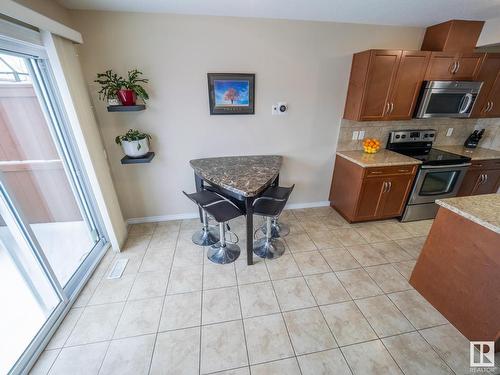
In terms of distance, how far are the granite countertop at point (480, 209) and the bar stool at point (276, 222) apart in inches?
52.5

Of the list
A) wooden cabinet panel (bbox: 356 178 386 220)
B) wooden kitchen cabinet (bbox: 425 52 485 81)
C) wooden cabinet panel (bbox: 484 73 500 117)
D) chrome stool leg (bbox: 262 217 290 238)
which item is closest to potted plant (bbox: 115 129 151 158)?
chrome stool leg (bbox: 262 217 290 238)

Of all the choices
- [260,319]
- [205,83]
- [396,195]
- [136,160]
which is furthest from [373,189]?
[136,160]

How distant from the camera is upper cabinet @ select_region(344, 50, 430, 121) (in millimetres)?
2422

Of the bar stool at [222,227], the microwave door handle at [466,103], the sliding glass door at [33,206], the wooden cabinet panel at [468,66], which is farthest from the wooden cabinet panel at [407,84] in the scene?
the sliding glass door at [33,206]

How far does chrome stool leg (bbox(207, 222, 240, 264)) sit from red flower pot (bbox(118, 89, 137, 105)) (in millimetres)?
1651

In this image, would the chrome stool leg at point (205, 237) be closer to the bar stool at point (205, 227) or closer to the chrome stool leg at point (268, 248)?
the bar stool at point (205, 227)

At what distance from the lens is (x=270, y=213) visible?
211cm

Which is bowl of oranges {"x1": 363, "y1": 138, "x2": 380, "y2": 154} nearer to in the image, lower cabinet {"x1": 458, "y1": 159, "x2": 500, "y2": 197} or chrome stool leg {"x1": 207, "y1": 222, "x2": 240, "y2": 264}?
lower cabinet {"x1": 458, "y1": 159, "x2": 500, "y2": 197}

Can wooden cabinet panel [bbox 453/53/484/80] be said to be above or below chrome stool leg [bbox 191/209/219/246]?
above

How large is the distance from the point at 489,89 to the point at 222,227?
3766 mm

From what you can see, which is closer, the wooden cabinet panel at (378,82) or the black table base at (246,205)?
the black table base at (246,205)

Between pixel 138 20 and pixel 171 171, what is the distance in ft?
5.36

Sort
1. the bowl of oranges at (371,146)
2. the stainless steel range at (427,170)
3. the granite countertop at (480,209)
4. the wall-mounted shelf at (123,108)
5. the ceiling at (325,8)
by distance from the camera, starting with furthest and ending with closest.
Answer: the bowl of oranges at (371,146) < the stainless steel range at (427,170) < the wall-mounted shelf at (123,108) < the ceiling at (325,8) < the granite countertop at (480,209)

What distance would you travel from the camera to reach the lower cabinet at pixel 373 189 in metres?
2.62
